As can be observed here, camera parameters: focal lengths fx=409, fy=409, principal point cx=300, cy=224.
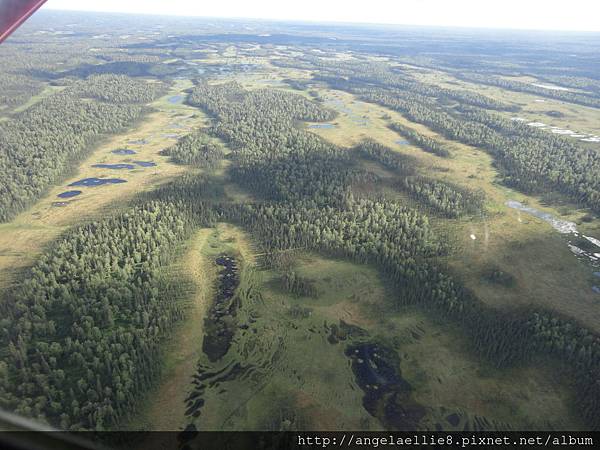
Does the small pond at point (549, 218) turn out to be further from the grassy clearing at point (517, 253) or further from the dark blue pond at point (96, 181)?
the dark blue pond at point (96, 181)

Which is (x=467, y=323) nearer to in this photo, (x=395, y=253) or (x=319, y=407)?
(x=395, y=253)

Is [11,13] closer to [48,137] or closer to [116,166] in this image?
[116,166]

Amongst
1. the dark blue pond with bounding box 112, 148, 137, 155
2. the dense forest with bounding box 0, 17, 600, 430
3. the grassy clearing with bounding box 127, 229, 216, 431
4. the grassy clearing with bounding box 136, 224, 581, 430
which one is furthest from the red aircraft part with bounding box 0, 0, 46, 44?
the dark blue pond with bounding box 112, 148, 137, 155

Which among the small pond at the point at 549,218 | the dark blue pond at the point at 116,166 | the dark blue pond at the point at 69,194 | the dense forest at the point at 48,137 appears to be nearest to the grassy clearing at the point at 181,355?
the dark blue pond at the point at 69,194

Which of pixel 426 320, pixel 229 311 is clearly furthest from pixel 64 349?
pixel 426 320

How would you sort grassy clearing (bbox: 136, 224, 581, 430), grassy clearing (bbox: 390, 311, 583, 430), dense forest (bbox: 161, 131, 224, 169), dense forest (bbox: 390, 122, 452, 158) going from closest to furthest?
grassy clearing (bbox: 136, 224, 581, 430) → grassy clearing (bbox: 390, 311, 583, 430) → dense forest (bbox: 161, 131, 224, 169) → dense forest (bbox: 390, 122, 452, 158)

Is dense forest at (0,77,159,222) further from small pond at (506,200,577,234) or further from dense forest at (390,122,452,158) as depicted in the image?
small pond at (506,200,577,234)
